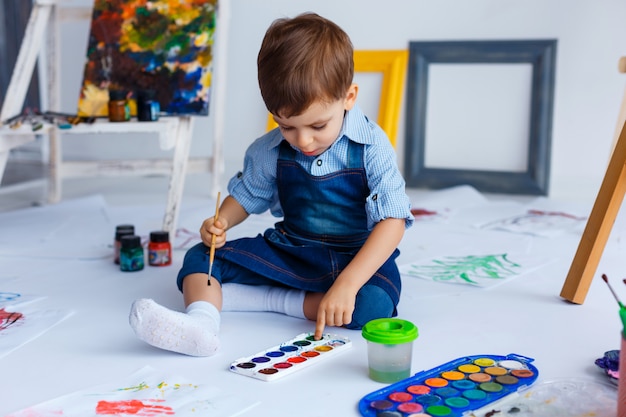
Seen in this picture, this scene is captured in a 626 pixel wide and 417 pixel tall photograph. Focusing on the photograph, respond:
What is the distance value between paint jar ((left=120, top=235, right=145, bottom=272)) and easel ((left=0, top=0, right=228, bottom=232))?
11.8 inches

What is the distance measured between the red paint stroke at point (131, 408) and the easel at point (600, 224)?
0.90 metres

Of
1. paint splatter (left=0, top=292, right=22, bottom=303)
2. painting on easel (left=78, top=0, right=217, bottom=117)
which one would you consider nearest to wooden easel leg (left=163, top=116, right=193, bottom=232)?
painting on easel (left=78, top=0, right=217, bottom=117)

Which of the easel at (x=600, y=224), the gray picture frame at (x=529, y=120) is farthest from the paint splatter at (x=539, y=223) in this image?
the easel at (x=600, y=224)

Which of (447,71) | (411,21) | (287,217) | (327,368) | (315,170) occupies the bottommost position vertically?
(327,368)

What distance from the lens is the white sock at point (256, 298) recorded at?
1487 mm

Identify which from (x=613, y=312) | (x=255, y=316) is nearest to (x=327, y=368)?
(x=255, y=316)

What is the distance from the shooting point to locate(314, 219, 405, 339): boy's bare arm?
1272 millimetres

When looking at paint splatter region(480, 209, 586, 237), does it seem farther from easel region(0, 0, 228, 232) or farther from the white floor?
easel region(0, 0, 228, 232)

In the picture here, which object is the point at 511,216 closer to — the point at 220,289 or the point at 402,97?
the point at 402,97

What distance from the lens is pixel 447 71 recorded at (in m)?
3.10

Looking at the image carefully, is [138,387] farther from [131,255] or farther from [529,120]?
[529,120]

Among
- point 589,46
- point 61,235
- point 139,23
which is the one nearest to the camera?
point 61,235

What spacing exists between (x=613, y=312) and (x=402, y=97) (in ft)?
6.00

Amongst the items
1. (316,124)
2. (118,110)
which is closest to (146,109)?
(118,110)
